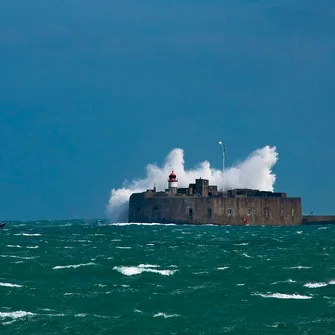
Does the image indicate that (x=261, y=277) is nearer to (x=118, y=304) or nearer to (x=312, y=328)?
(x=118, y=304)

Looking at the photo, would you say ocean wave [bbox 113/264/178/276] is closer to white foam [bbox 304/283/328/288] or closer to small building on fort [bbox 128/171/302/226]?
white foam [bbox 304/283/328/288]

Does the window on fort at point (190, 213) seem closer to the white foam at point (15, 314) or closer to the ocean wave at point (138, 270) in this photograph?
the ocean wave at point (138, 270)

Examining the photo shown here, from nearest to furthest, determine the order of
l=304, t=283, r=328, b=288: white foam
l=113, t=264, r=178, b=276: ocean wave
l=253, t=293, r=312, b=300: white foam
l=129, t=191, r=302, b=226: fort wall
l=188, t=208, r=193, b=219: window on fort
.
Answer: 1. l=253, t=293, r=312, b=300: white foam
2. l=304, t=283, r=328, b=288: white foam
3. l=113, t=264, r=178, b=276: ocean wave
4. l=129, t=191, r=302, b=226: fort wall
5. l=188, t=208, r=193, b=219: window on fort

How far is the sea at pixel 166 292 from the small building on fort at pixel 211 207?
66132mm

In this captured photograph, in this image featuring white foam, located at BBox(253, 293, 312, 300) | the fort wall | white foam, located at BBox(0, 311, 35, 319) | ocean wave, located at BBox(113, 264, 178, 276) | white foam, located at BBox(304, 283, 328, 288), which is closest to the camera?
white foam, located at BBox(0, 311, 35, 319)

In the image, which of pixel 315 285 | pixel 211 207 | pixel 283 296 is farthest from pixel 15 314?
pixel 211 207

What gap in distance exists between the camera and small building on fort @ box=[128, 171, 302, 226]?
139500 mm

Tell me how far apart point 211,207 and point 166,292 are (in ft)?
309

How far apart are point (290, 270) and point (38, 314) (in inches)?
826

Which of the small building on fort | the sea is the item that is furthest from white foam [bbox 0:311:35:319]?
the small building on fort

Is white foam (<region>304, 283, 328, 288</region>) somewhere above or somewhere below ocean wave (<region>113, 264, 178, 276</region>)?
below

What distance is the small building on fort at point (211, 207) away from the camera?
140 metres

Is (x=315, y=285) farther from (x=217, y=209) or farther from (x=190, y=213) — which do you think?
(x=190, y=213)

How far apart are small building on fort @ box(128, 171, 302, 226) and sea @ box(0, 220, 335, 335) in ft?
217
